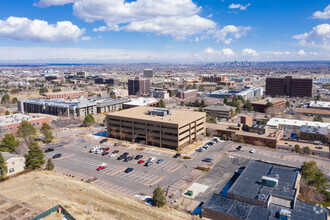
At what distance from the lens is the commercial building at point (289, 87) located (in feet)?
553

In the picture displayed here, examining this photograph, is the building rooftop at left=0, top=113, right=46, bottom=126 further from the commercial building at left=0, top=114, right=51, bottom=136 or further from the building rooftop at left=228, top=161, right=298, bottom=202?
the building rooftop at left=228, top=161, right=298, bottom=202

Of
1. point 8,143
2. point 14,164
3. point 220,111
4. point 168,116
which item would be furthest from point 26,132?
point 220,111

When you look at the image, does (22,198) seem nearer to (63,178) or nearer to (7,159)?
(63,178)

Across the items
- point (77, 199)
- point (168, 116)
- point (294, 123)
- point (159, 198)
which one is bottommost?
point (77, 199)

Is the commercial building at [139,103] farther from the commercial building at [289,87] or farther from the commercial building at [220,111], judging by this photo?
the commercial building at [289,87]

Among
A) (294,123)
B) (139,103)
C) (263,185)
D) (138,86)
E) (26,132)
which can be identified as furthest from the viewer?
(138,86)

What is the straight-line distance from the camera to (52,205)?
3628cm

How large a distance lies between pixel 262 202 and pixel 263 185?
5.60 meters

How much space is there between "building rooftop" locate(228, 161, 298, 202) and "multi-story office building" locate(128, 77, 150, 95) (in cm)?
14303

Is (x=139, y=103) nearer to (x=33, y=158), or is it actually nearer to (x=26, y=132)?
(x=26, y=132)

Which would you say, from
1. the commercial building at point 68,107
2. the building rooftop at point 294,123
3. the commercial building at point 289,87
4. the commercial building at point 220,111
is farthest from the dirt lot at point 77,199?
the commercial building at point 289,87

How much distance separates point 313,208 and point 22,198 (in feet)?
147

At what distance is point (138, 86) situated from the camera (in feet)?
619

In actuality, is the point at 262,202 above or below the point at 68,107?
below
